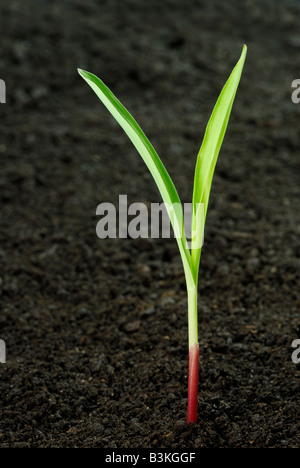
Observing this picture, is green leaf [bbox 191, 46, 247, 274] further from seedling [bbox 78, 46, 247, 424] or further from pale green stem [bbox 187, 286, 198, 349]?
pale green stem [bbox 187, 286, 198, 349]

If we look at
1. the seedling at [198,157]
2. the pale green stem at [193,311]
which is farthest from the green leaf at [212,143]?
the pale green stem at [193,311]

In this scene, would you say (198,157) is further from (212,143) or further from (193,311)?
(193,311)

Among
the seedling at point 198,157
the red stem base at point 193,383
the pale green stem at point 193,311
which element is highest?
the seedling at point 198,157

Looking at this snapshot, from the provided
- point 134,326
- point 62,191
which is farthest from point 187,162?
point 134,326

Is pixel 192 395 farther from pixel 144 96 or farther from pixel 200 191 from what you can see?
pixel 144 96

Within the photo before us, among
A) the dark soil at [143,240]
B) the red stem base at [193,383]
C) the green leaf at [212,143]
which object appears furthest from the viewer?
the dark soil at [143,240]

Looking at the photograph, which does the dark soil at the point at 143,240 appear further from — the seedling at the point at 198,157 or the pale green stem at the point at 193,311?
the seedling at the point at 198,157
